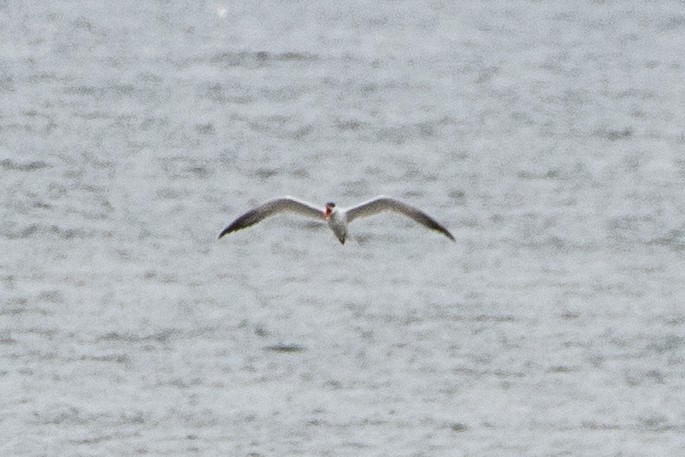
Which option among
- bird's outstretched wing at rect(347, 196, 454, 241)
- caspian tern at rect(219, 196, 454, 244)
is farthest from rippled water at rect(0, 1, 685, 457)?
bird's outstretched wing at rect(347, 196, 454, 241)

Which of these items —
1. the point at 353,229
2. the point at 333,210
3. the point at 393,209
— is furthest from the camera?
the point at 353,229

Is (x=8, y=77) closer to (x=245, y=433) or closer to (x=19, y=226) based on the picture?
(x=19, y=226)

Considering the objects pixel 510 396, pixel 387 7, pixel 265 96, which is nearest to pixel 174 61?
pixel 265 96

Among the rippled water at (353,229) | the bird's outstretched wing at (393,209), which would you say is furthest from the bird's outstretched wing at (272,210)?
the rippled water at (353,229)

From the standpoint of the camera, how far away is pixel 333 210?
17.4m

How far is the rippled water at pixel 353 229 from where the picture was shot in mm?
22953

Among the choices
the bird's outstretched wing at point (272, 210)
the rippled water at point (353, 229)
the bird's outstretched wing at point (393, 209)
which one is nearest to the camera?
the bird's outstretched wing at point (393, 209)

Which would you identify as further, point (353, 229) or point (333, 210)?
point (353, 229)

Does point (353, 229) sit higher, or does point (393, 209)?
point (353, 229)

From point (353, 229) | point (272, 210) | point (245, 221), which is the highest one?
point (353, 229)

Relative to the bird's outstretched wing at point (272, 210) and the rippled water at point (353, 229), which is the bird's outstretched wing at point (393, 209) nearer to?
the bird's outstretched wing at point (272, 210)

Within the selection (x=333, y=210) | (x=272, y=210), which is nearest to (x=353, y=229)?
(x=333, y=210)

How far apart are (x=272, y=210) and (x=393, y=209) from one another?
122 cm

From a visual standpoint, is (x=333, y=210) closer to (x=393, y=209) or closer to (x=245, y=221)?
(x=393, y=209)
